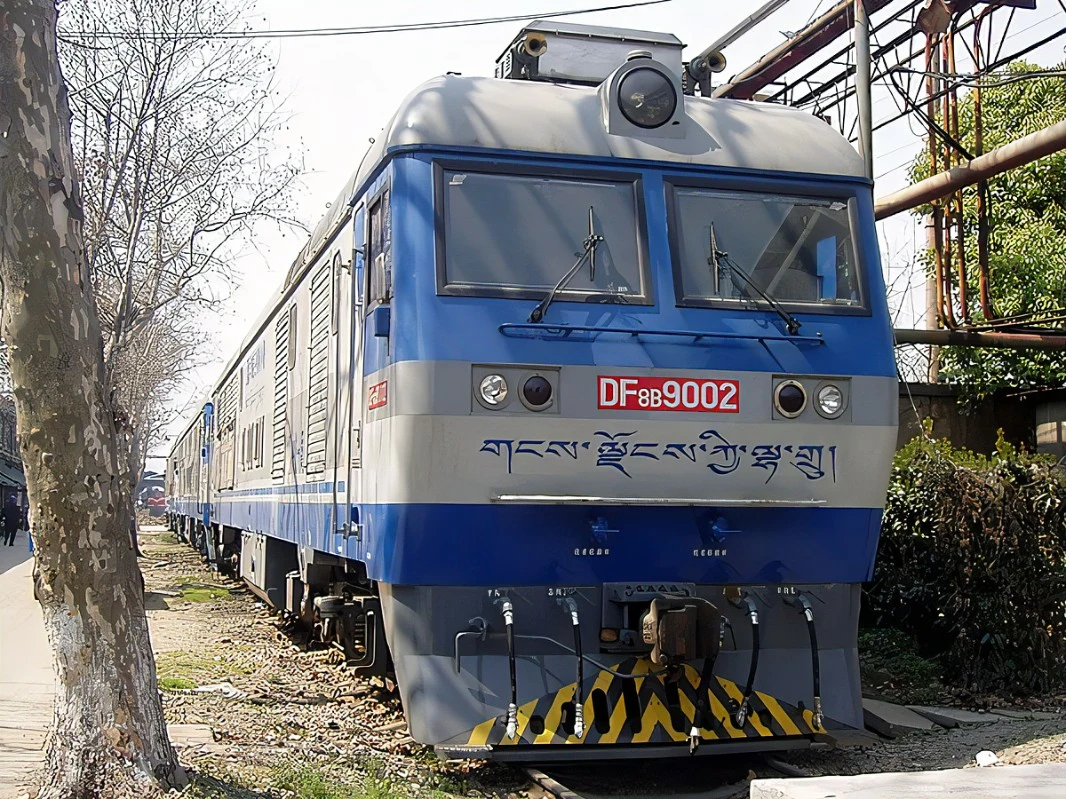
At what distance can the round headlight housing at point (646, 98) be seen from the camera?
22.0 ft

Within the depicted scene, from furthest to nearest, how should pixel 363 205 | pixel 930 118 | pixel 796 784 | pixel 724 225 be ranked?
pixel 930 118 < pixel 363 205 < pixel 724 225 < pixel 796 784

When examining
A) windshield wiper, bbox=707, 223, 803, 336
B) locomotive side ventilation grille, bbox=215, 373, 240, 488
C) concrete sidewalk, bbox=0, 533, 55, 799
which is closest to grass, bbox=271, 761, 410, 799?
concrete sidewalk, bbox=0, 533, 55, 799

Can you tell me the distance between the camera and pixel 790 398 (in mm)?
6465

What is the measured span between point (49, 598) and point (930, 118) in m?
9.90

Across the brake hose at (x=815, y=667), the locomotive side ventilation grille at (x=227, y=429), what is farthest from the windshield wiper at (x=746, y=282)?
the locomotive side ventilation grille at (x=227, y=429)

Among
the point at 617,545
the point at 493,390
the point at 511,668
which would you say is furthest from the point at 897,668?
the point at 493,390

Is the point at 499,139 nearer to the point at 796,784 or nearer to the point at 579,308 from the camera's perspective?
the point at 579,308

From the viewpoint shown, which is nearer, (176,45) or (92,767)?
(92,767)

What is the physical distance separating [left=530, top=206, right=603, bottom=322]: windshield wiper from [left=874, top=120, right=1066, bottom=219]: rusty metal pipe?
4.79m

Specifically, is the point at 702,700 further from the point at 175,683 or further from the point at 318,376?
the point at 175,683

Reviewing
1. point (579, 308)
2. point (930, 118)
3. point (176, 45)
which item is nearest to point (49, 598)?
point (579, 308)

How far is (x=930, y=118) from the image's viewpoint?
12211 mm

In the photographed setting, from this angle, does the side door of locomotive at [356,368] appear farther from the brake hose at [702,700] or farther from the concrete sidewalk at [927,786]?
the concrete sidewalk at [927,786]

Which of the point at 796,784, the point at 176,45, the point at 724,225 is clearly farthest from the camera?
the point at 176,45
